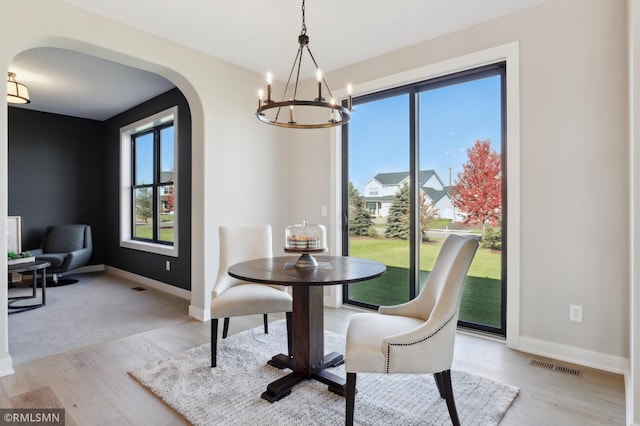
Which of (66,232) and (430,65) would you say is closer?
(430,65)

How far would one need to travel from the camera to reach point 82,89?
4.57 m

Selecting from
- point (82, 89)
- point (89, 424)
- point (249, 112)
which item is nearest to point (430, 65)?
point (249, 112)

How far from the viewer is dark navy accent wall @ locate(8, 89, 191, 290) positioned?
5.23 meters

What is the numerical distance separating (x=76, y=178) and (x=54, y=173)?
314 mm

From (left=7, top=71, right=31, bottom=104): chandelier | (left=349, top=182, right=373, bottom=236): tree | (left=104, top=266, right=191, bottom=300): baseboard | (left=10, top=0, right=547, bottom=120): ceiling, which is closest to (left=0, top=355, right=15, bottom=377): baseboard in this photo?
(left=104, top=266, right=191, bottom=300): baseboard

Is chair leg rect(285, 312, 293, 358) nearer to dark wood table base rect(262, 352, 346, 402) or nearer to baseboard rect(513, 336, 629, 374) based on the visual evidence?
dark wood table base rect(262, 352, 346, 402)

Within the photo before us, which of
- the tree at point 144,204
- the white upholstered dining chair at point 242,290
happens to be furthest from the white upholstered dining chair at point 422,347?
the tree at point 144,204

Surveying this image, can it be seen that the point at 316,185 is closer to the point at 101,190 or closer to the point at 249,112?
the point at 249,112

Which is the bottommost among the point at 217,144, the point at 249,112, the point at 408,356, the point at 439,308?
the point at 408,356

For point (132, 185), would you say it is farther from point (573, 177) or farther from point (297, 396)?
point (573, 177)

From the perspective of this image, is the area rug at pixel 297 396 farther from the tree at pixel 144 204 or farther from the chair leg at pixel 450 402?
the tree at pixel 144 204

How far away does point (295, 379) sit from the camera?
214 centimetres

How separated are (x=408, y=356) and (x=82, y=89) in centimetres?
514

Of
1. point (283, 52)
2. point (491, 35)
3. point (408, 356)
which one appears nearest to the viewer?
point (408, 356)
